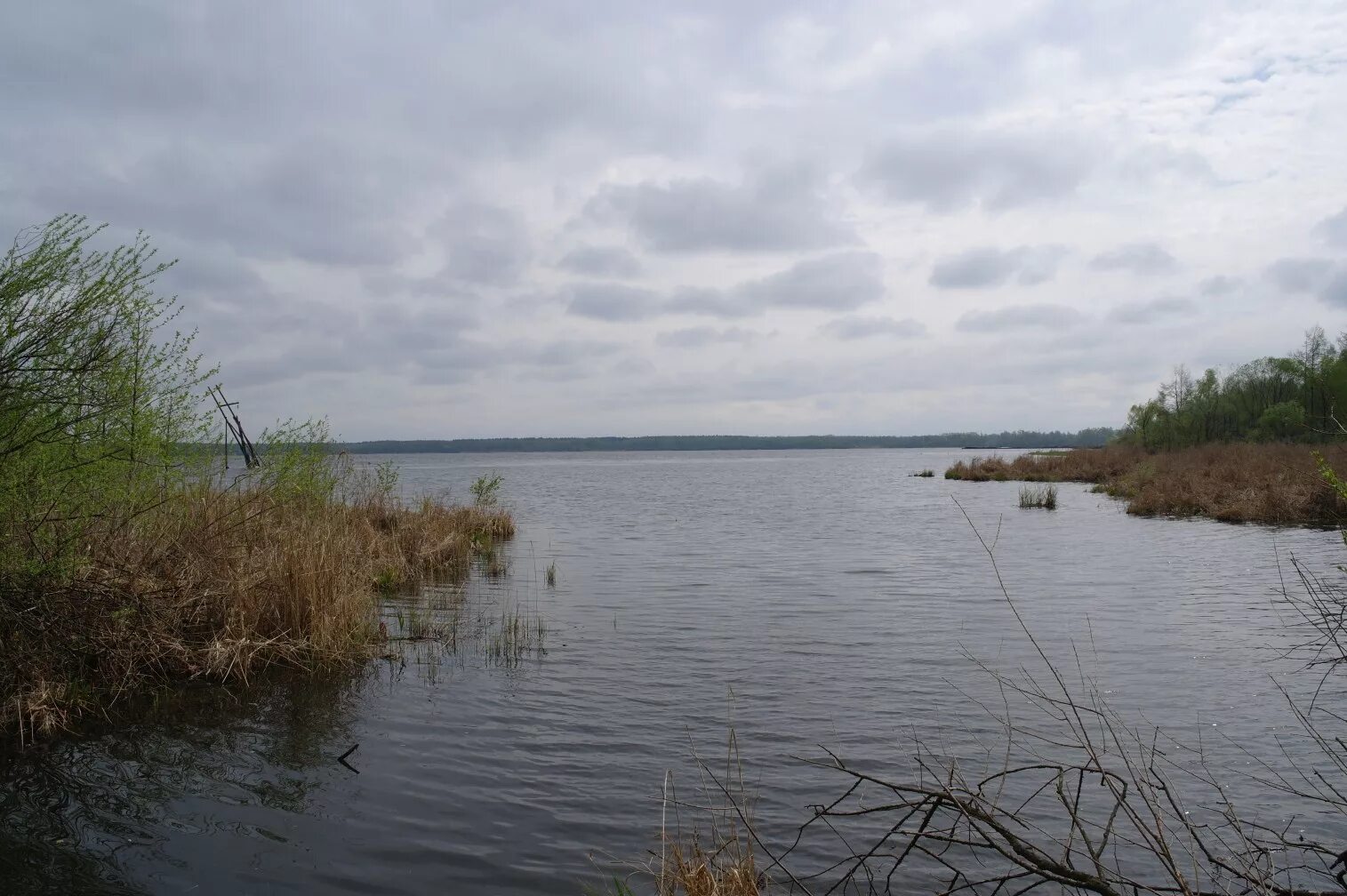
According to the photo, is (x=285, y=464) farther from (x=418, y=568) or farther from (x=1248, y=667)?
(x=1248, y=667)

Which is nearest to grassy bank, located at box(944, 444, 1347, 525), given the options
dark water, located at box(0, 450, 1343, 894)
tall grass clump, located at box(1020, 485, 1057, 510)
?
tall grass clump, located at box(1020, 485, 1057, 510)

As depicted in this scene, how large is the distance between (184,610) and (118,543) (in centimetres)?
103

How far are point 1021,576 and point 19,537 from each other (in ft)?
58.3

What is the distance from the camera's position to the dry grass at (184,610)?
318 inches

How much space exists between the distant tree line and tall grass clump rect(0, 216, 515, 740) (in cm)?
6253

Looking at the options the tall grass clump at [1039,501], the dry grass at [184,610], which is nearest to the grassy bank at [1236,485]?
the tall grass clump at [1039,501]

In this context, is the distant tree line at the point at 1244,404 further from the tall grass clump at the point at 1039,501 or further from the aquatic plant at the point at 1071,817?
the aquatic plant at the point at 1071,817

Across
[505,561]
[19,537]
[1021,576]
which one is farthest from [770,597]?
[19,537]

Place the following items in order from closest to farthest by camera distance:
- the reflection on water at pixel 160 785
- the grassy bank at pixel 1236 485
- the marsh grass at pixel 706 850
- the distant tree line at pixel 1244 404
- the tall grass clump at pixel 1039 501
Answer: the marsh grass at pixel 706 850
the reflection on water at pixel 160 785
the grassy bank at pixel 1236 485
the tall grass clump at pixel 1039 501
the distant tree line at pixel 1244 404

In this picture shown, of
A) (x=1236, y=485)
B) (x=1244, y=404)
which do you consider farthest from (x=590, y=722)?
(x=1244, y=404)

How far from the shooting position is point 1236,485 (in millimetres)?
33938

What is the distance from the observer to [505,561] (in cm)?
2167

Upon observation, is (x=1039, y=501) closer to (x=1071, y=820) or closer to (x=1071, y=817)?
(x=1071, y=820)

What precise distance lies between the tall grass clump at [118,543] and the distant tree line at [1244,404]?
6253cm
